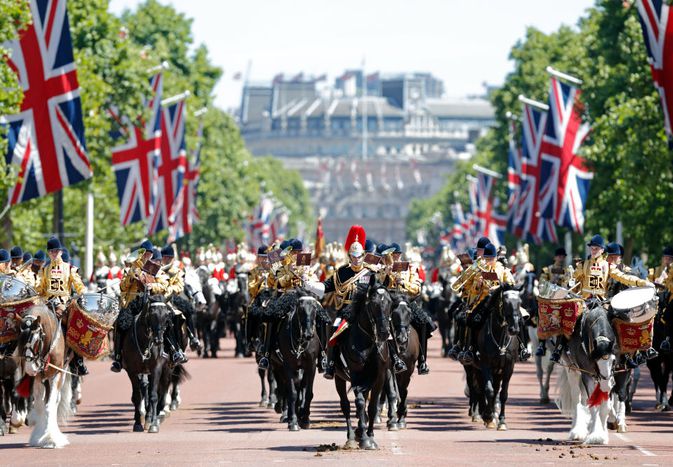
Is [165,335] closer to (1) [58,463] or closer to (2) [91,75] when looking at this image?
(1) [58,463]

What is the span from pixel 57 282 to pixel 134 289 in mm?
1338

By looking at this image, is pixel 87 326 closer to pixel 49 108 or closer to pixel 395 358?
pixel 395 358

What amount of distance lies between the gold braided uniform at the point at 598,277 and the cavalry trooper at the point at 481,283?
6.03ft

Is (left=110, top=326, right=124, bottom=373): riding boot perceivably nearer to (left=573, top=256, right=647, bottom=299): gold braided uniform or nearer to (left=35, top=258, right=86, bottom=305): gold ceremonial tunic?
(left=35, top=258, right=86, bottom=305): gold ceremonial tunic

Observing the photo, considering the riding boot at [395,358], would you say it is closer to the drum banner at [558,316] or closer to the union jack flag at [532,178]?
the drum banner at [558,316]

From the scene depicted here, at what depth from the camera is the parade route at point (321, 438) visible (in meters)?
21.2

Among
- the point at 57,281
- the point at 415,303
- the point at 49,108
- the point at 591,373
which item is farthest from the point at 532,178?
the point at 591,373

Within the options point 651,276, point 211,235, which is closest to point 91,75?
point 651,276

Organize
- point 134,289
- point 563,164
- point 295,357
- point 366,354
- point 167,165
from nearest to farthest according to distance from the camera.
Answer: point 366,354 → point 295,357 → point 134,289 → point 563,164 → point 167,165

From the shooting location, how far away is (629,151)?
174ft

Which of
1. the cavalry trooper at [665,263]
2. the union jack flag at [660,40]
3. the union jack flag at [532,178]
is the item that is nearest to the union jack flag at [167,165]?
the union jack flag at [532,178]

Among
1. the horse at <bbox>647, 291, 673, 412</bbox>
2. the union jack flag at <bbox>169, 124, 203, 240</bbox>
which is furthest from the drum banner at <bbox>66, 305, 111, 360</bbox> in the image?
the union jack flag at <bbox>169, 124, 203, 240</bbox>

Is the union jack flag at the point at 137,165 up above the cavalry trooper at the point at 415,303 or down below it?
above

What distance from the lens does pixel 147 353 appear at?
25406 millimetres
